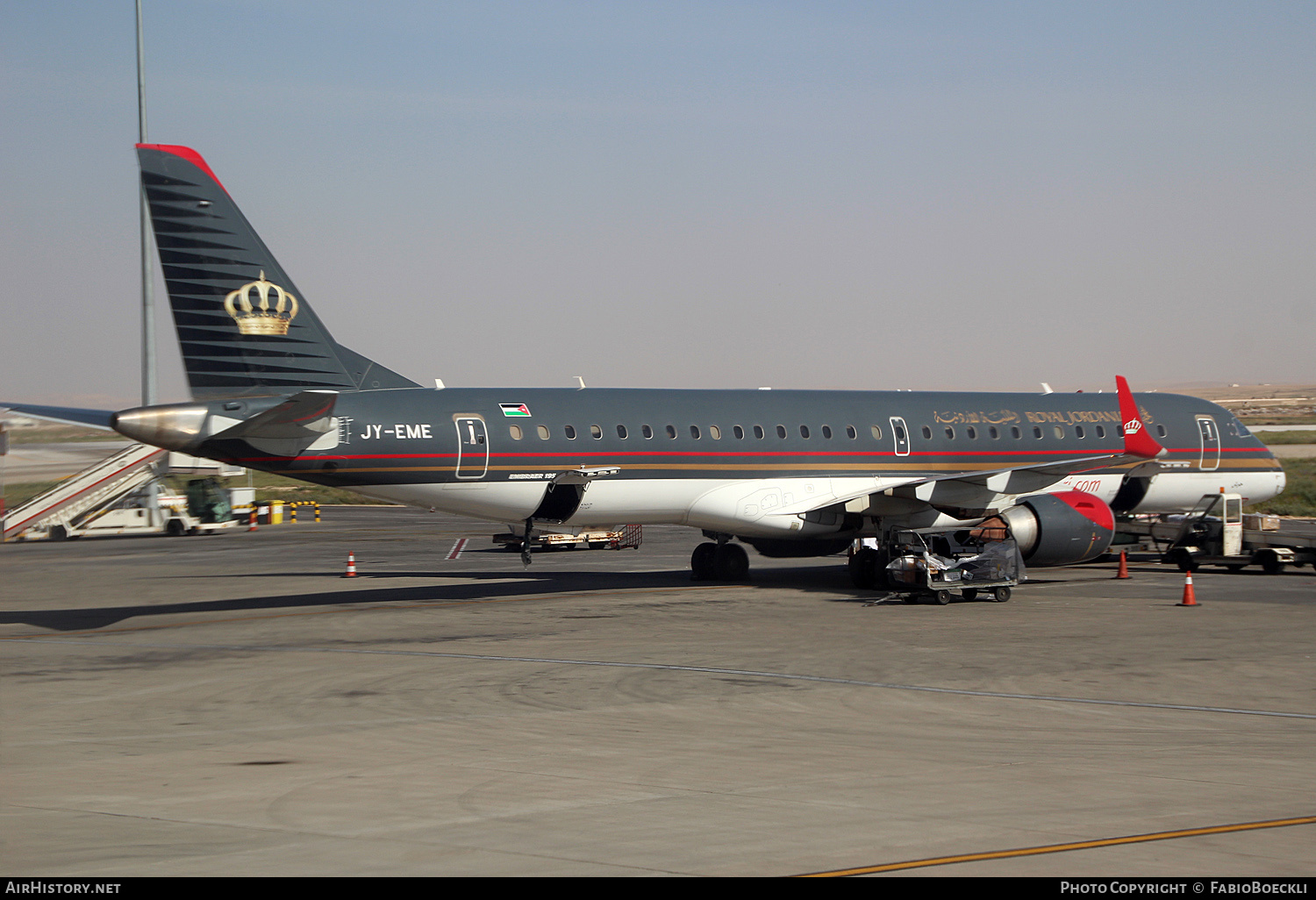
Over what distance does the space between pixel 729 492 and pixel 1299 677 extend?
13.6m

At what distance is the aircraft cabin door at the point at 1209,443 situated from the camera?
3362cm

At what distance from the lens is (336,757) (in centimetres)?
1158

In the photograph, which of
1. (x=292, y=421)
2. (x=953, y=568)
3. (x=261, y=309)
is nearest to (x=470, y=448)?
(x=292, y=421)

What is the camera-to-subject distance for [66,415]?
2481 centimetres

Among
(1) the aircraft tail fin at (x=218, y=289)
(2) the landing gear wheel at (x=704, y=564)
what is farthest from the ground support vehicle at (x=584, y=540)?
(1) the aircraft tail fin at (x=218, y=289)

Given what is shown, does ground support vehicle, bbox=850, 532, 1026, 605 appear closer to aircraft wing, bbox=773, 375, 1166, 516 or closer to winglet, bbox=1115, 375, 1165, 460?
aircraft wing, bbox=773, 375, 1166, 516

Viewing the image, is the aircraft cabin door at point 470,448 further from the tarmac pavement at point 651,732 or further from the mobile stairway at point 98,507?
the mobile stairway at point 98,507

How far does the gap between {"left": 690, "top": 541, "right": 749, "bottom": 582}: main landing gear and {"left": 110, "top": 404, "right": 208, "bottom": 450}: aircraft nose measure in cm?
1236

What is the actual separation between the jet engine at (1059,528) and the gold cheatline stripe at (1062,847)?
58.2 feet

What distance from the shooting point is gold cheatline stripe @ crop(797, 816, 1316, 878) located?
7.75 metres

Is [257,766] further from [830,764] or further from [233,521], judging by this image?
[233,521]

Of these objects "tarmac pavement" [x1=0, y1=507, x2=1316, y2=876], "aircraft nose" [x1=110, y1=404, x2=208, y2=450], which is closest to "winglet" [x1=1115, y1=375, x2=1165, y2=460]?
"tarmac pavement" [x1=0, y1=507, x2=1316, y2=876]

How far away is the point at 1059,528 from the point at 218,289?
1731cm

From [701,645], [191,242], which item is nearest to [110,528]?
[191,242]
